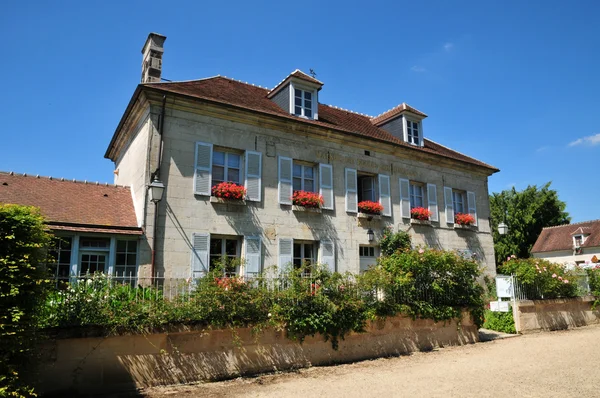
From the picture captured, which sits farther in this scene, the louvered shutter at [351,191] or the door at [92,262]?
the louvered shutter at [351,191]

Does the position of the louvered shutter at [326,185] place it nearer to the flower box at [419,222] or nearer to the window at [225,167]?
the window at [225,167]

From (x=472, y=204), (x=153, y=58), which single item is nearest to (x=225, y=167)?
(x=153, y=58)

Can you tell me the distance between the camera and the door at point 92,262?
377 inches

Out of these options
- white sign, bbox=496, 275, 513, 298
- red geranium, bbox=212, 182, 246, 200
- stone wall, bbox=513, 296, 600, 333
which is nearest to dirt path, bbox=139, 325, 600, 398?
stone wall, bbox=513, 296, 600, 333

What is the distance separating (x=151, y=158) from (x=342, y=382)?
6.86m

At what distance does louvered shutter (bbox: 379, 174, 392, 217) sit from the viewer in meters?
14.2

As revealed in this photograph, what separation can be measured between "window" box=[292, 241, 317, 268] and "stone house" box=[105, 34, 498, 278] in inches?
1.3

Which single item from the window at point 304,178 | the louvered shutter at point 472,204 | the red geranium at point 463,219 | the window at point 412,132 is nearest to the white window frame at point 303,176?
the window at point 304,178

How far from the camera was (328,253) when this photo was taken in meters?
12.7

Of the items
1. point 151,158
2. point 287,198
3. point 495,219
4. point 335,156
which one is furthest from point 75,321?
point 495,219

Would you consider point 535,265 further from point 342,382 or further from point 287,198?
point 342,382

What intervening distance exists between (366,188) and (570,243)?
2416cm

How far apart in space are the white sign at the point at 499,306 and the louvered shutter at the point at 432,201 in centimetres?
372

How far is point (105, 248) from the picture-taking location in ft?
32.2
